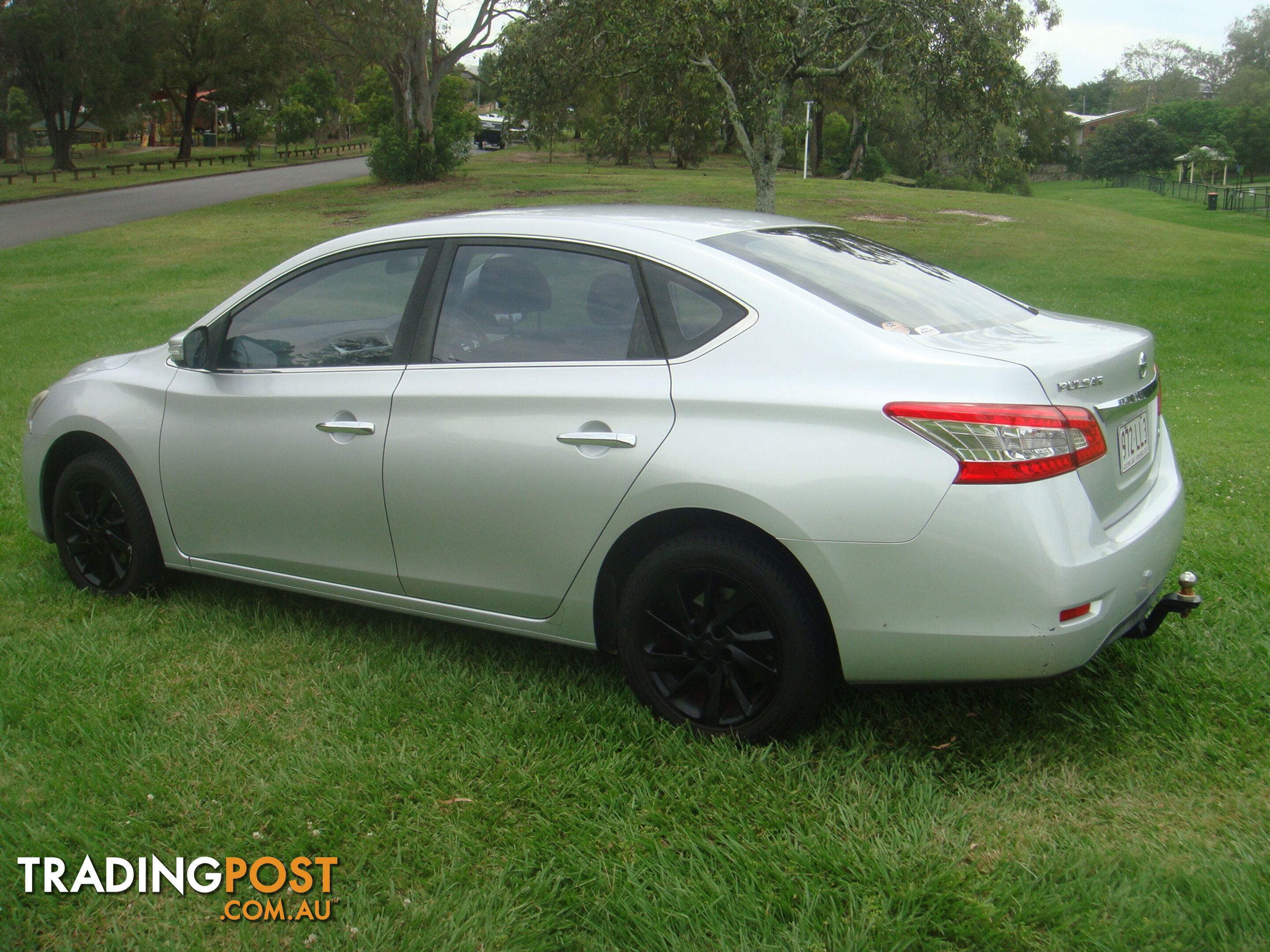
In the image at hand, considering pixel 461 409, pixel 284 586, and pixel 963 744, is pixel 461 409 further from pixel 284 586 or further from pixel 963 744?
pixel 963 744

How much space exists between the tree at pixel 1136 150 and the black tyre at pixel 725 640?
94.6 metres

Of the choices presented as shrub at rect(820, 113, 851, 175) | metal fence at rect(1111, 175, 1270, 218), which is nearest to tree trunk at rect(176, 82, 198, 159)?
shrub at rect(820, 113, 851, 175)

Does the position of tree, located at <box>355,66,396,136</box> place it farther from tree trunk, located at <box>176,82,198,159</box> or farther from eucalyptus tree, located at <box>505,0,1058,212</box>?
eucalyptus tree, located at <box>505,0,1058,212</box>

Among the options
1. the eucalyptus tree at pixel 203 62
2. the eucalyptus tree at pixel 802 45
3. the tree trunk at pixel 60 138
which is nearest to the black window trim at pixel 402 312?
the eucalyptus tree at pixel 802 45

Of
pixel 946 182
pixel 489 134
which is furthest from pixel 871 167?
pixel 489 134

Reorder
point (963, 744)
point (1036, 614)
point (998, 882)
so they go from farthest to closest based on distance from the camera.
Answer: point (963, 744)
point (1036, 614)
point (998, 882)

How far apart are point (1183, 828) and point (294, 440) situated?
3.12 m

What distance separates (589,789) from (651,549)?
29.5 inches

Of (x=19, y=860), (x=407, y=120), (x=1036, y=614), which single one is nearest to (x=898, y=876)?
(x=1036, y=614)

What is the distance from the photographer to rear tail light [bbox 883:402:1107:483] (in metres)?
2.88

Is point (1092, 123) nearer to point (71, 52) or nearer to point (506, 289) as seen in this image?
point (71, 52)

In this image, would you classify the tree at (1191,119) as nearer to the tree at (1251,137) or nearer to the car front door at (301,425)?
the tree at (1251,137)

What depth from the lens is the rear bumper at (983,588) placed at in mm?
2861

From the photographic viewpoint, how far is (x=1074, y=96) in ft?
577
